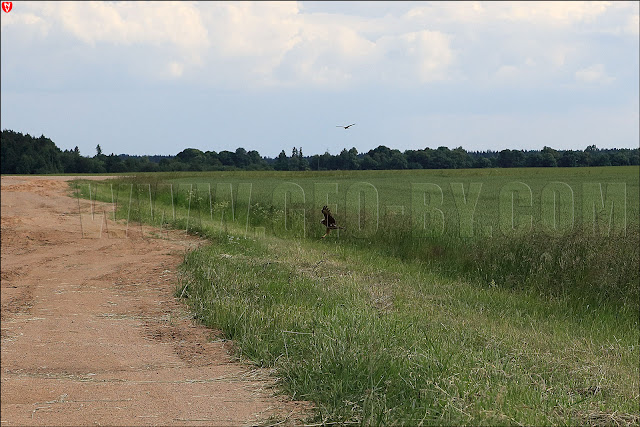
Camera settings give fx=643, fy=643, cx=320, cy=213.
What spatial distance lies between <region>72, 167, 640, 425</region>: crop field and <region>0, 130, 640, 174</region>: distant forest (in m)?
7.06

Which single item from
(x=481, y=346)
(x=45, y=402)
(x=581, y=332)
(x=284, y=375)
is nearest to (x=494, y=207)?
(x=581, y=332)

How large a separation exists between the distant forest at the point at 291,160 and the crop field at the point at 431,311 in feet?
23.2

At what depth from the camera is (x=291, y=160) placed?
24938 mm

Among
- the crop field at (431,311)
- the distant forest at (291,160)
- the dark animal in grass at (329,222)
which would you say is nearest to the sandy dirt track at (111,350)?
the crop field at (431,311)

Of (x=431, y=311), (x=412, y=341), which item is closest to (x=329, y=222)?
(x=431, y=311)

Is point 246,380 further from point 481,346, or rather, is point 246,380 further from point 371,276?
point 371,276

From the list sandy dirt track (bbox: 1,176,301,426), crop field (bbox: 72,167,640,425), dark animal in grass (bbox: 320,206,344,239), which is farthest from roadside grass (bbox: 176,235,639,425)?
dark animal in grass (bbox: 320,206,344,239)

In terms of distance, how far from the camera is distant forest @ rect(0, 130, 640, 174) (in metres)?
21.0

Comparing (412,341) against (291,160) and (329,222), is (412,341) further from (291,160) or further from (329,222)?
(291,160)

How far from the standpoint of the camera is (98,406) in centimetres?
429

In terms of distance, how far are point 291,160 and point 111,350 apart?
63.9ft

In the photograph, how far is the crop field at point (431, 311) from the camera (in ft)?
14.4

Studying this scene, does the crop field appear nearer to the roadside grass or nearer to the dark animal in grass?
the roadside grass

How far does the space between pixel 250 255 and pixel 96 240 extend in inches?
135
